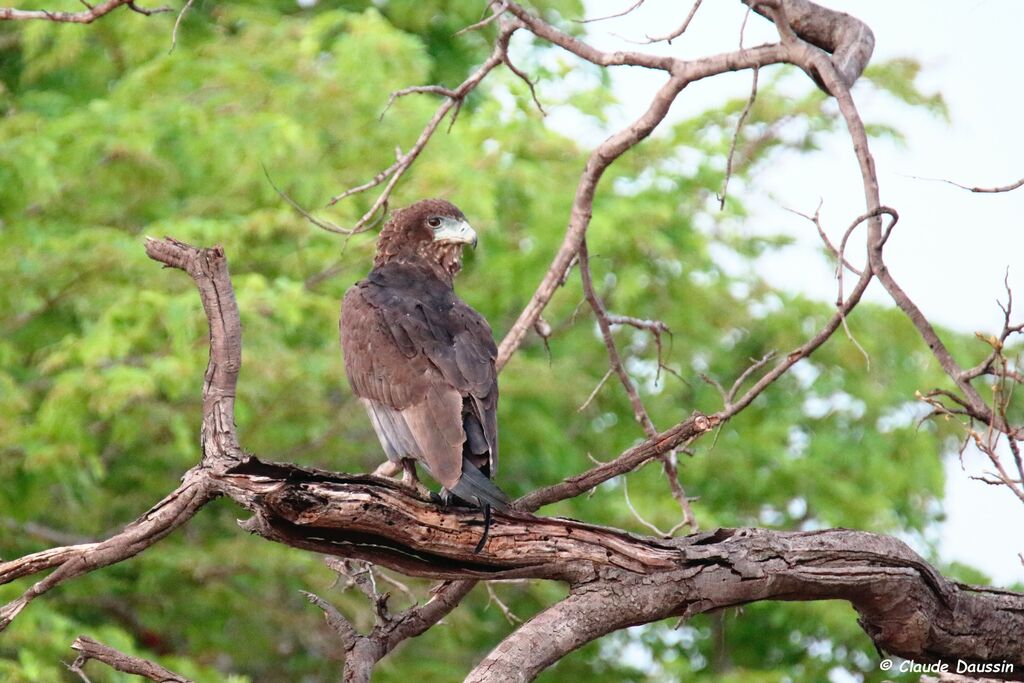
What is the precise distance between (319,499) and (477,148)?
24.7ft

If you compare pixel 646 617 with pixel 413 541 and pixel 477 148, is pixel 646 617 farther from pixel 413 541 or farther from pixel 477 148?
pixel 477 148

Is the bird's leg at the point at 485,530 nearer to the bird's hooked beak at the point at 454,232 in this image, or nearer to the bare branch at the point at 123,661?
the bare branch at the point at 123,661

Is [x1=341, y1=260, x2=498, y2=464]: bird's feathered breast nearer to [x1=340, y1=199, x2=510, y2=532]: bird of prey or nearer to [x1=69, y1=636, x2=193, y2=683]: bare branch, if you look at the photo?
[x1=340, y1=199, x2=510, y2=532]: bird of prey

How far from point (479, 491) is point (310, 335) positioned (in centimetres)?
610

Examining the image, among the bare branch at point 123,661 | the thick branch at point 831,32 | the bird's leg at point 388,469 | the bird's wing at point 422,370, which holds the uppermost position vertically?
the thick branch at point 831,32

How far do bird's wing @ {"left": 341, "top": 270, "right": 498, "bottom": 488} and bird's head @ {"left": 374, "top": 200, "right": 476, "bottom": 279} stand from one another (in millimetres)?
496

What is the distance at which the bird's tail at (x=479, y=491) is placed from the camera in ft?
13.1

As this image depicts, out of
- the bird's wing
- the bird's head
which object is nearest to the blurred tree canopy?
the bird's head

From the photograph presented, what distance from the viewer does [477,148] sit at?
10875mm

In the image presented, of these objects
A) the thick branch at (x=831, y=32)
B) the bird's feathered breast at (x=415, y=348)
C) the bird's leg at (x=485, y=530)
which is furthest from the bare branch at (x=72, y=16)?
the thick branch at (x=831, y=32)

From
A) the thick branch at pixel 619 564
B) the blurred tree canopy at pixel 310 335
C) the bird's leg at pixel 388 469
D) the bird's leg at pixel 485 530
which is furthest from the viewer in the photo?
the blurred tree canopy at pixel 310 335

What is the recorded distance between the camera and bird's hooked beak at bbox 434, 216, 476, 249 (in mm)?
5758

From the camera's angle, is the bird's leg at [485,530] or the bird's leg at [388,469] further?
the bird's leg at [388,469]

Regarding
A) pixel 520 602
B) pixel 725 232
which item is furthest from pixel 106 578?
pixel 725 232
